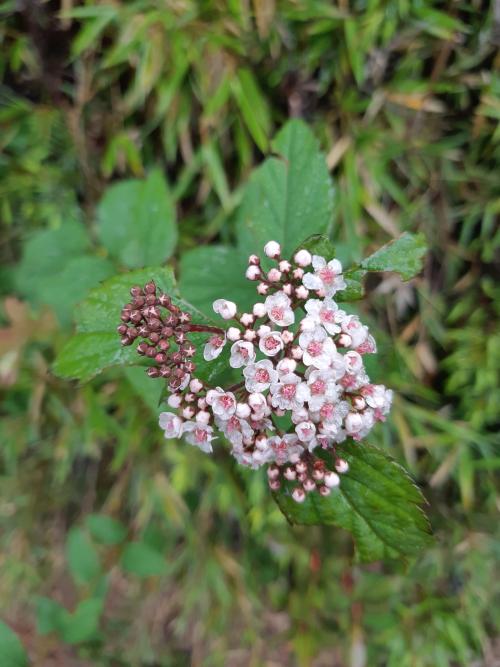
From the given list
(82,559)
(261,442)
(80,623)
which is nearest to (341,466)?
(261,442)

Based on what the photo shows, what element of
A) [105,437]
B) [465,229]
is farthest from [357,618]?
[465,229]

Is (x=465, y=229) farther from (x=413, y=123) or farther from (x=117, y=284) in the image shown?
(x=117, y=284)

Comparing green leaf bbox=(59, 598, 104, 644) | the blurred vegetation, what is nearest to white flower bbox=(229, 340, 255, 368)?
the blurred vegetation

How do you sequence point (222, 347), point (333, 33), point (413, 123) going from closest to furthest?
point (222, 347) → point (333, 33) → point (413, 123)

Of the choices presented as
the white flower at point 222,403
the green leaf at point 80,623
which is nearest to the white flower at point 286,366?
the white flower at point 222,403

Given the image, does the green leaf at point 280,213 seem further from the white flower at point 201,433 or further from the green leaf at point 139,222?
the white flower at point 201,433

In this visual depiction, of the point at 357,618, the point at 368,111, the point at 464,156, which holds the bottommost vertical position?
the point at 357,618

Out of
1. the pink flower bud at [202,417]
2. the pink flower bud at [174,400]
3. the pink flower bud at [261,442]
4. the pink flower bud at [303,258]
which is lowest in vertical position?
the pink flower bud at [261,442]
